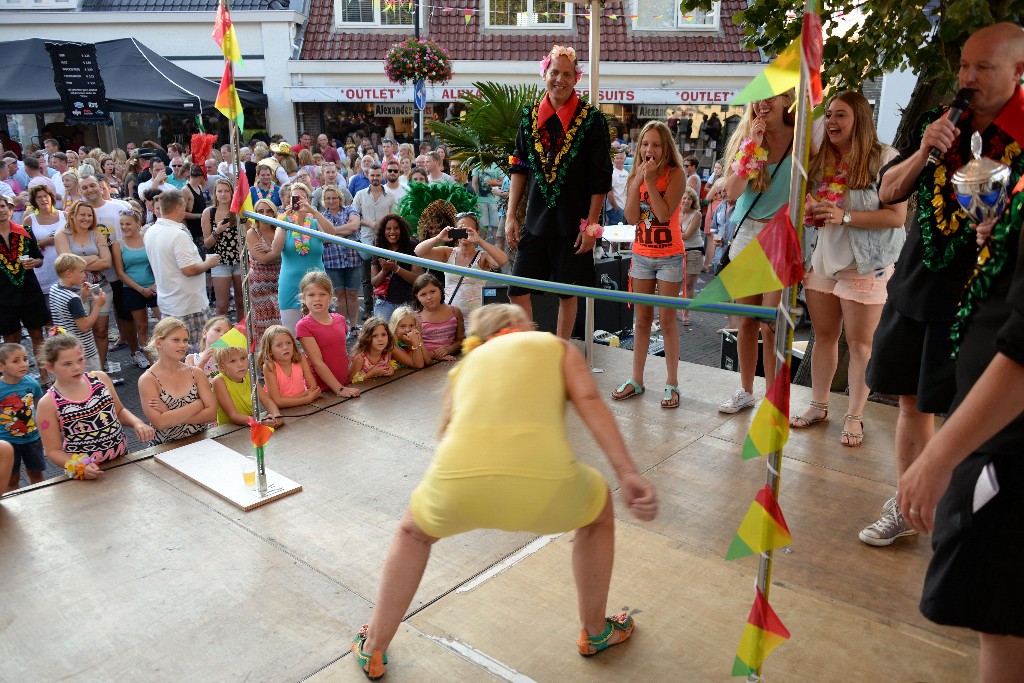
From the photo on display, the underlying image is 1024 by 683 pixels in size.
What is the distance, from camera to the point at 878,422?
4.34 m

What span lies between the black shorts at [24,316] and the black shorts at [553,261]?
4.07 metres

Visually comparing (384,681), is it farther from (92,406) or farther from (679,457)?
→ (92,406)

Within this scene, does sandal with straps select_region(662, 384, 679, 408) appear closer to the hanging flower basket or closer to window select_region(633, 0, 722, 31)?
the hanging flower basket

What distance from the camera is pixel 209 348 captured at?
4996mm

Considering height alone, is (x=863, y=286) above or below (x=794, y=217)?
below

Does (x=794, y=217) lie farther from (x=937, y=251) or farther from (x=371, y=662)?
(x=371, y=662)

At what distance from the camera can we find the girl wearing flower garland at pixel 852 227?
373 centimetres

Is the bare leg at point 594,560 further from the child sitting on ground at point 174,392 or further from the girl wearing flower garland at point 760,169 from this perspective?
the child sitting on ground at point 174,392

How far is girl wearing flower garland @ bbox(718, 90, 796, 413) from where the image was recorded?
3.94m

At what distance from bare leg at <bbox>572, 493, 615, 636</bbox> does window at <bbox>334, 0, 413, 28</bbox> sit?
65.0ft

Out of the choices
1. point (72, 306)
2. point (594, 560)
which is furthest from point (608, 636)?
point (72, 306)

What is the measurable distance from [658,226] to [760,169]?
2.18ft

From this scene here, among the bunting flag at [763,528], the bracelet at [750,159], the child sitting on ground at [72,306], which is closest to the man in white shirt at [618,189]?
the child sitting on ground at [72,306]

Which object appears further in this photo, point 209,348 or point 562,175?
point 209,348
